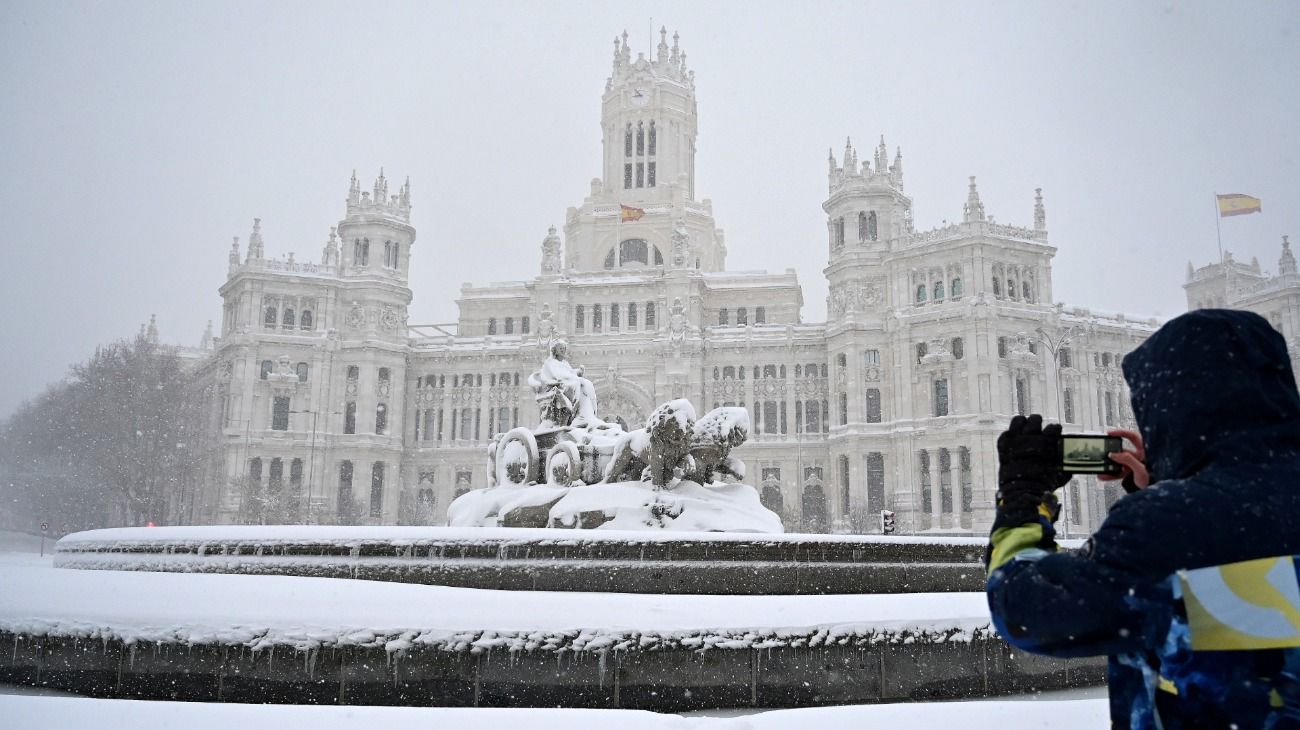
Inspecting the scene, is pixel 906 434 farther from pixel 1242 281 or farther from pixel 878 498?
pixel 1242 281

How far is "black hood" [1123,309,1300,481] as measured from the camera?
89.4 inches

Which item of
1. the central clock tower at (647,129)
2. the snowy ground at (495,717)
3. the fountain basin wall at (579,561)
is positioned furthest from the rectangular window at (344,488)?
the snowy ground at (495,717)

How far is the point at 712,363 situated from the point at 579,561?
61.6m

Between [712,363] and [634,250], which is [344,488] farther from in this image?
[634,250]

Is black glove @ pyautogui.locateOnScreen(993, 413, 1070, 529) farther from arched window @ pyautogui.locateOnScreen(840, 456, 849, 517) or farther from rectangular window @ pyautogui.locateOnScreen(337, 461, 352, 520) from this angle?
rectangular window @ pyautogui.locateOnScreen(337, 461, 352, 520)

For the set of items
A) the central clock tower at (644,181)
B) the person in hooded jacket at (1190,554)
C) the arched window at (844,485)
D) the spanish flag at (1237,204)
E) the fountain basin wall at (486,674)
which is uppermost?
the central clock tower at (644,181)

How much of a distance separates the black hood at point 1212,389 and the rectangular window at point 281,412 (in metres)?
73.7

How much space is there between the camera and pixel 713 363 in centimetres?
7056

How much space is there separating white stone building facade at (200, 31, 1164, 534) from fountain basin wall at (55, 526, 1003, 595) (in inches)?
1998

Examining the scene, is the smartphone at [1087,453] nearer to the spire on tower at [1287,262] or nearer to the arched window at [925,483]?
the arched window at [925,483]

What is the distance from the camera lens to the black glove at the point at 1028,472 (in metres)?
2.46

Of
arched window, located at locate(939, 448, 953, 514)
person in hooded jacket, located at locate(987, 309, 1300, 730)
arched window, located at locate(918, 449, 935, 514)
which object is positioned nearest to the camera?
person in hooded jacket, located at locate(987, 309, 1300, 730)

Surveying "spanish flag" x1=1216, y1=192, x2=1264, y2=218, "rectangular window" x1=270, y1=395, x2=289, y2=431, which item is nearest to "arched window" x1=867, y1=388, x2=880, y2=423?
"spanish flag" x1=1216, y1=192, x2=1264, y2=218

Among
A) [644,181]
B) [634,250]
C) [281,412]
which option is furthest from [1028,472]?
[644,181]
